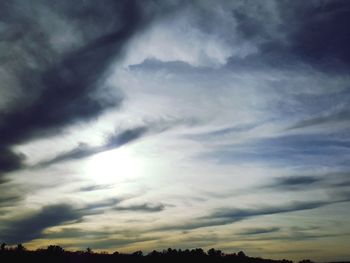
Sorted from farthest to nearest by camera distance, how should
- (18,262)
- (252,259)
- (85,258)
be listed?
(252,259) < (85,258) < (18,262)

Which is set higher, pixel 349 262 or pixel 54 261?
pixel 54 261

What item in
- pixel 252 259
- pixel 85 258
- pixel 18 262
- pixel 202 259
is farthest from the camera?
pixel 252 259

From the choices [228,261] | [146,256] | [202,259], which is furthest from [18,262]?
[228,261]

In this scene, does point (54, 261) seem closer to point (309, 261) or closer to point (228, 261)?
point (228, 261)

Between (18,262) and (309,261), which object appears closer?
(18,262)

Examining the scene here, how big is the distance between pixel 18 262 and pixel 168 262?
15491mm

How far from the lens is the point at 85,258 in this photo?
1576 inches

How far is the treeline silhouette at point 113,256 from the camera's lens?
115 feet

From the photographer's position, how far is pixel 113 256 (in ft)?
137

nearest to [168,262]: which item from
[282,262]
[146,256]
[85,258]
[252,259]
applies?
[146,256]

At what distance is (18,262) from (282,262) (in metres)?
35.7

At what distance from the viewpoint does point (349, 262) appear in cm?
5300

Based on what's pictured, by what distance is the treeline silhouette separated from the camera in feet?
115

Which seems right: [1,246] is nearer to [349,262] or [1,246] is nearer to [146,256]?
[146,256]
